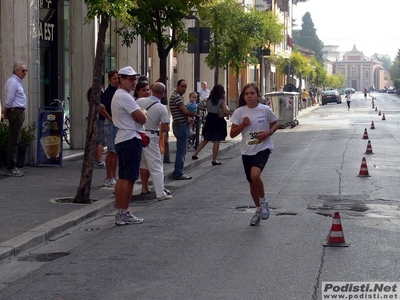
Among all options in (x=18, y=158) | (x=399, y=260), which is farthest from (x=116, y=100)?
(x=18, y=158)

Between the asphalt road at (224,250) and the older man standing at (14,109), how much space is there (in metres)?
3.02

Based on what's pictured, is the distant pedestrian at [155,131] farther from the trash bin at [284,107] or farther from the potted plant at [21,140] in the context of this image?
the trash bin at [284,107]

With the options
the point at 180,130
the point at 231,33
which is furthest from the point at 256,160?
the point at 231,33

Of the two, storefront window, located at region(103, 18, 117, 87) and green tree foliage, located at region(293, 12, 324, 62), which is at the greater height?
green tree foliage, located at region(293, 12, 324, 62)

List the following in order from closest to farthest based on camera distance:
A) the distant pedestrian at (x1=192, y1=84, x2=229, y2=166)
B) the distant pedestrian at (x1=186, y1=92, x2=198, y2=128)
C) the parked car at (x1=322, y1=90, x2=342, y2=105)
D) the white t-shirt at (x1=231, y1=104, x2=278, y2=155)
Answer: the white t-shirt at (x1=231, y1=104, x2=278, y2=155) → the distant pedestrian at (x1=192, y1=84, x2=229, y2=166) → the distant pedestrian at (x1=186, y1=92, x2=198, y2=128) → the parked car at (x1=322, y1=90, x2=342, y2=105)

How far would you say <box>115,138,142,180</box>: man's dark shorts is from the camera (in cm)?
1064

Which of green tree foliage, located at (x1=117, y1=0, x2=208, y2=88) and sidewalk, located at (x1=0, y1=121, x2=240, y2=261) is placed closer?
sidewalk, located at (x1=0, y1=121, x2=240, y2=261)

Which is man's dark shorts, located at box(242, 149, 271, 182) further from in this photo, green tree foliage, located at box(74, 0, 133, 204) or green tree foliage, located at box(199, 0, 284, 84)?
green tree foliage, located at box(199, 0, 284, 84)

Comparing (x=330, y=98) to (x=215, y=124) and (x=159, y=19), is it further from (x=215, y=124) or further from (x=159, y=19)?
(x=159, y=19)

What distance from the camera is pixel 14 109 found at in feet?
49.7

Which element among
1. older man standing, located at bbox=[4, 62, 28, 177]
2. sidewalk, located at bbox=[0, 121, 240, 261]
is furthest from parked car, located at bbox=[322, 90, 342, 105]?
older man standing, located at bbox=[4, 62, 28, 177]

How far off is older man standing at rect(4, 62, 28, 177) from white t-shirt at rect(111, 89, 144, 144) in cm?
482

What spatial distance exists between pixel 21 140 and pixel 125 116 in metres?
6.32

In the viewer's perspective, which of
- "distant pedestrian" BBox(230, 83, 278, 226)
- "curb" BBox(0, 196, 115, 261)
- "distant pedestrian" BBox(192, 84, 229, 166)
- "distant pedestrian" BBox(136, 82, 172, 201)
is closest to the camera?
"curb" BBox(0, 196, 115, 261)
